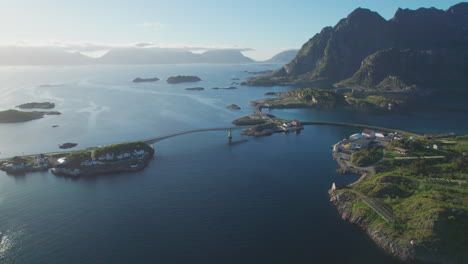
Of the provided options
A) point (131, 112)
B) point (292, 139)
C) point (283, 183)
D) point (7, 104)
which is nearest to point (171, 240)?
point (283, 183)

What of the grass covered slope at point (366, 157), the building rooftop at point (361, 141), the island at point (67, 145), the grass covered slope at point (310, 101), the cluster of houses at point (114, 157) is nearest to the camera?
the grass covered slope at point (366, 157)

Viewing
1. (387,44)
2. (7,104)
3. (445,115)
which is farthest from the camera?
(387,44)

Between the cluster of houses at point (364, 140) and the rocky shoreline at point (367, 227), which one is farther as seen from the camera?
the cluster of houses at point (364, 140)

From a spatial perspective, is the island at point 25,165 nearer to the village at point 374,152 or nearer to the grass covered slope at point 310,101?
the village at point 374,152

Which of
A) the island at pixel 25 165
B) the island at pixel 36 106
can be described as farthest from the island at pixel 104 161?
the island at pixel 36 106

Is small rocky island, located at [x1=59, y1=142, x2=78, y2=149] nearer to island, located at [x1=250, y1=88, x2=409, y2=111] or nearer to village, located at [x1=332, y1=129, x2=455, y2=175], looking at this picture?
village, located at [x1=332, y1=129, x2=455, y2=175]

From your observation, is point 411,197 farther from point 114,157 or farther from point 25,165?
point 25,165

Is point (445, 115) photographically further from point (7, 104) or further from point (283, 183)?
point (7, 104)

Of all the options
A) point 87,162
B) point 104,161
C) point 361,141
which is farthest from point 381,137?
point 87,162
